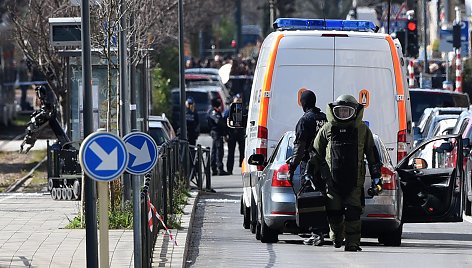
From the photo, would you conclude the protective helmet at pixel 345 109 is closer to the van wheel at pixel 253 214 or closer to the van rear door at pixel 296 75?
the van wheel at pixel 253 214

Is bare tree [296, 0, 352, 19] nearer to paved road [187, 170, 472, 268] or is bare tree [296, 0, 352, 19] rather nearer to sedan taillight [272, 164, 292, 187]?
paved road [187, 170, 472, 268]

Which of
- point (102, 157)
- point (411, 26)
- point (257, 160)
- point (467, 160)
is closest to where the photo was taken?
point (102, 157)

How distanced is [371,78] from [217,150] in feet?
45.1

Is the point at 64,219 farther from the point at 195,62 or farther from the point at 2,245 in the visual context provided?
the point at 195,62

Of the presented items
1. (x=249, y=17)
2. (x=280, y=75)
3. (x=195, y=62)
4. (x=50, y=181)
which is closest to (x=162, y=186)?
(x=280, y=75)

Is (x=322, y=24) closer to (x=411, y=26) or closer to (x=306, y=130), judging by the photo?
(x=306, y=130)

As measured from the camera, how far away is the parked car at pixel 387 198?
15656 millimetres

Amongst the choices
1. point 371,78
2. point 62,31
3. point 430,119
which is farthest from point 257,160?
point 430,119

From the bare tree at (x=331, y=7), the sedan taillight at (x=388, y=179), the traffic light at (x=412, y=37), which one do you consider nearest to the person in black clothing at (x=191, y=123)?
the traffic light at (x=412, y=37)

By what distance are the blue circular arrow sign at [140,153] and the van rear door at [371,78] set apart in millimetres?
6325

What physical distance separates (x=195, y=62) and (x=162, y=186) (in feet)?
174

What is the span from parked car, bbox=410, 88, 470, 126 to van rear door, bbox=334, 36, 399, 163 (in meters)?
15.2

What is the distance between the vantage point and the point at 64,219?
731 inches

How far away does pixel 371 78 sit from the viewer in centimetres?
1825
